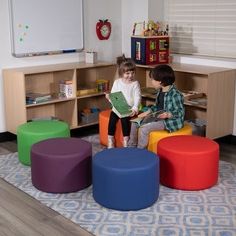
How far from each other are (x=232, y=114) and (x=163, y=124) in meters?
1.07

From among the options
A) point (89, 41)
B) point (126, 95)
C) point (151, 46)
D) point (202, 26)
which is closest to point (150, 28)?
point (151, 46)

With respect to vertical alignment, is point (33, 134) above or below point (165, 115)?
below

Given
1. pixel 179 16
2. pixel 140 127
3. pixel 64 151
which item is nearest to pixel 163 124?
pixel 140 127

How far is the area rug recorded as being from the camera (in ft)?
9.32

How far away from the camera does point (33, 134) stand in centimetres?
390

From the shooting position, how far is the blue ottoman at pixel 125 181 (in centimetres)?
300

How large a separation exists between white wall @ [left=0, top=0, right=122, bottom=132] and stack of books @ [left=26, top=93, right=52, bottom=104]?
33 centimetres

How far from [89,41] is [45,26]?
0.70 m

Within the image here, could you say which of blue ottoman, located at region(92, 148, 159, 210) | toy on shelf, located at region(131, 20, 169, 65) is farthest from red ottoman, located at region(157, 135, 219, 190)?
toy on shelf, located at region(131, 20, 169, 65)

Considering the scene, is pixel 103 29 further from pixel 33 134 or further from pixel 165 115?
pixel 33 134

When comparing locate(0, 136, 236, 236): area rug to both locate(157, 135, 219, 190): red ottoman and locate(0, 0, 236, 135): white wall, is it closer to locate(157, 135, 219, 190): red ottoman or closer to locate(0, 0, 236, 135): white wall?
locate(157, 135, 219, 190): red ottoman

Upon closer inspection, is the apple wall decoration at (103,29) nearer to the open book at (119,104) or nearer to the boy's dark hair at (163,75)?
the open book at (119,104)

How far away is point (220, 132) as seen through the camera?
461 centimetres

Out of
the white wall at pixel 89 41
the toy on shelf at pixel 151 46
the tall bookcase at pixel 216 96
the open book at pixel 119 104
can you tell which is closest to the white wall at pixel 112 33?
the white wall at pixel 89 41
